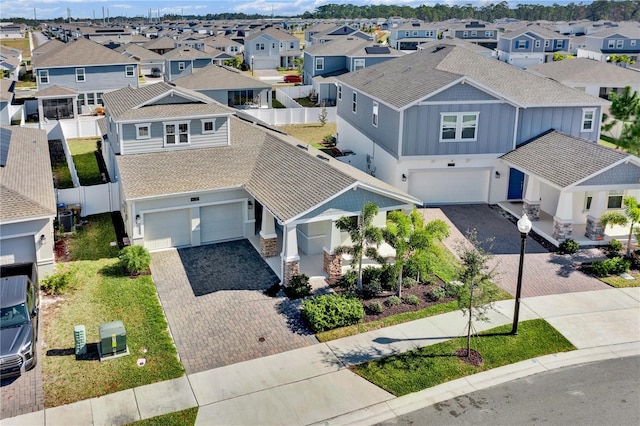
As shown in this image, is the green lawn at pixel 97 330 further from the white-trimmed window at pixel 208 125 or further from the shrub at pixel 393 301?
the shrub at pixel 393 301

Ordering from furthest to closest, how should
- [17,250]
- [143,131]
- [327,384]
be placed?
[143,131]
[17,250]
[327,384]

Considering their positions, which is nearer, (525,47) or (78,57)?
(78,57)

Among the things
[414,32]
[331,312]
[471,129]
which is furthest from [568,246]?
[414,32]

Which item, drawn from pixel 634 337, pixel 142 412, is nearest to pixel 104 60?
pixel 142 412

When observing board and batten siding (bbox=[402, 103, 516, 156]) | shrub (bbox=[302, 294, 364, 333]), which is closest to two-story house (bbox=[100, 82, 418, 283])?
shrub (bbox=[302, 294, 364, 333])

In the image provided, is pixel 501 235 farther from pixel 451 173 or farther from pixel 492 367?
pixel 492 367

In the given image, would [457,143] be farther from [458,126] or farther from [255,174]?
[255,174]
